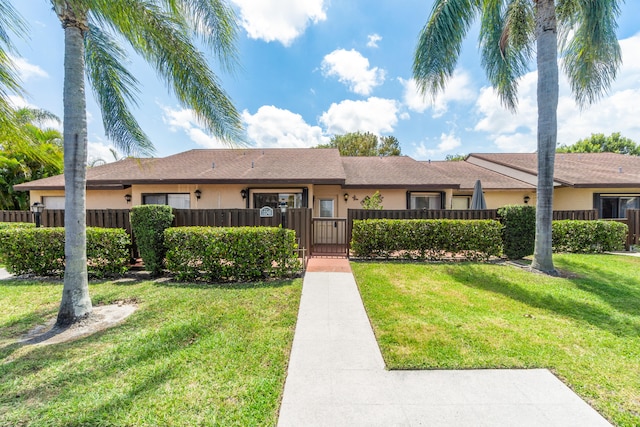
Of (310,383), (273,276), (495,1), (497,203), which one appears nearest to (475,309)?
(310,383)

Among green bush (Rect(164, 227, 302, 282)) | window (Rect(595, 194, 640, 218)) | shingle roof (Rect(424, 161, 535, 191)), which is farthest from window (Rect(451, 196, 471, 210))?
green bush (Rect(164, 227, 302, 282))

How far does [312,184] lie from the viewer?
33.9 ft

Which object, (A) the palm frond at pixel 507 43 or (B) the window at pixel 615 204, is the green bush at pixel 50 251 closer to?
(A) the palm frond at pixel 507 43

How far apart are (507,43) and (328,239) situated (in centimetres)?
901

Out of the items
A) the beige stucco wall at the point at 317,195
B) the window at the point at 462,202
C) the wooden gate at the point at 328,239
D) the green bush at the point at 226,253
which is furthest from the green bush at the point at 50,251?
the window at the point at 462,202

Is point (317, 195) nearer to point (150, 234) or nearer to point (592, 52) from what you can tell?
point (150, 234)

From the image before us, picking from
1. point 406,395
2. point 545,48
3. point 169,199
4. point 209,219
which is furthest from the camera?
point 169,199

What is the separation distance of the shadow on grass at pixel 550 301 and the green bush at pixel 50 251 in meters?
8.75

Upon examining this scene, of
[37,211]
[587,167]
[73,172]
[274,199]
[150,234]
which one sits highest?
[587,167]

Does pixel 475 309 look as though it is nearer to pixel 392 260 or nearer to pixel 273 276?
pixel 392 260

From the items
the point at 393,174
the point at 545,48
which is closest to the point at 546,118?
the point at 545,48

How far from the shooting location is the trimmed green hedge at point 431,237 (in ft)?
25.9

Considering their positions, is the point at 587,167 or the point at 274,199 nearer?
the point at 274,199

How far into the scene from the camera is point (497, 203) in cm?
1288
